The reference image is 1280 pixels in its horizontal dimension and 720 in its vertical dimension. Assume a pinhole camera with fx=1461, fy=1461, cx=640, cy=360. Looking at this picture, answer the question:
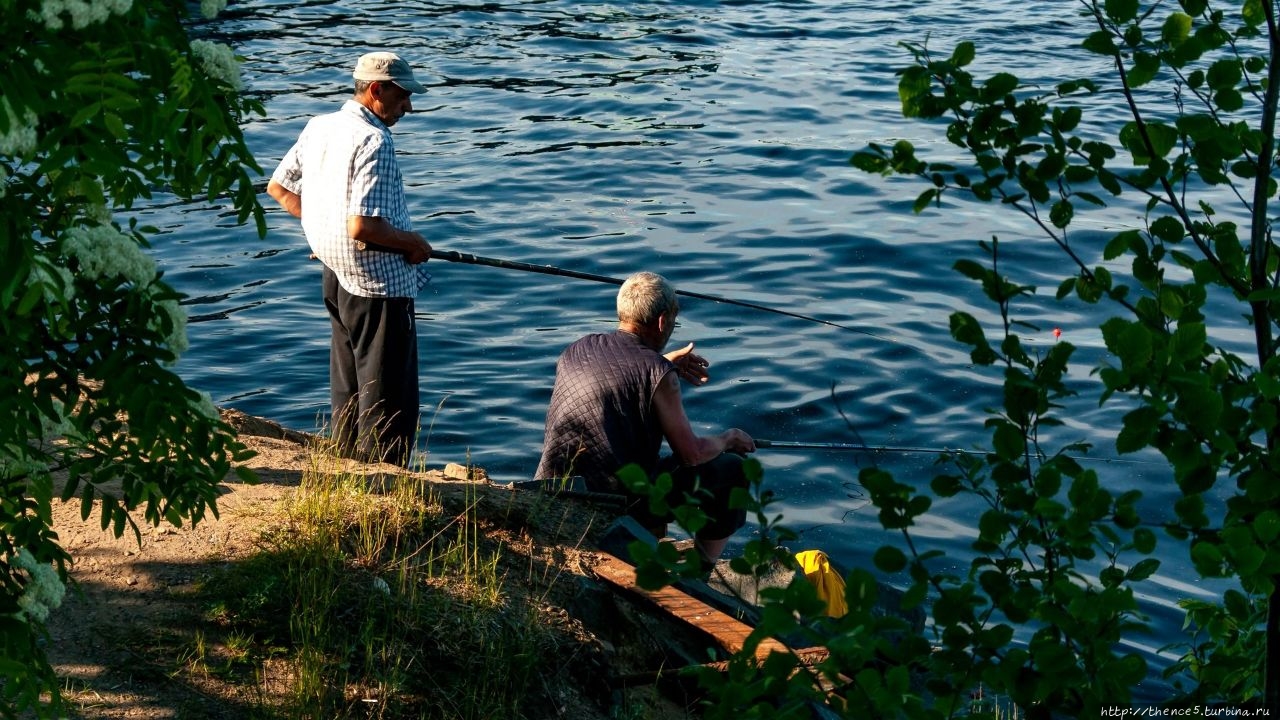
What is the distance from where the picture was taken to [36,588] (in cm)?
335

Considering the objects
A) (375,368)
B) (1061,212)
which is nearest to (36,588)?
(1061,212)

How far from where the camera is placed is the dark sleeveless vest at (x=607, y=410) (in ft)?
23.4

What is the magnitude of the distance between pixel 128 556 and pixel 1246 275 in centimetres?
419

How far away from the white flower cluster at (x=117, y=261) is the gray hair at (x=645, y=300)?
409 centimetres

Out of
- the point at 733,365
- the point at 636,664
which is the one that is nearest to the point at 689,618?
the point at 636,664

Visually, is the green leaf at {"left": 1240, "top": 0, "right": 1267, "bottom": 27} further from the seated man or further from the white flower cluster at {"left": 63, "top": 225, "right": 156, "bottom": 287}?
the seated man

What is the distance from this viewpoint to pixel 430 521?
6023mm

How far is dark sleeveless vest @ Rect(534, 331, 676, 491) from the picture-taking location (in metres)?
7.12

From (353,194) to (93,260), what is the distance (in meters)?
4.26

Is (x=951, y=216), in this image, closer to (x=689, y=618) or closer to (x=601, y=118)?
(x=601, y=118)

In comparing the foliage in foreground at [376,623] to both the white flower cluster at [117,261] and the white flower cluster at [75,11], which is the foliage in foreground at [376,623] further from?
the white flower cluster at [75,11]

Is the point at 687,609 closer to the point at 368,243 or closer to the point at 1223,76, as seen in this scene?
the point at 368,243

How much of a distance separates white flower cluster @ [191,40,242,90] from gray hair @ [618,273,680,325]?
12.7ft

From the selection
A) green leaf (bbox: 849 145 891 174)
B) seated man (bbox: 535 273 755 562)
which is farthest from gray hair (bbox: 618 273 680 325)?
green leaf (bbox: 849 145 891 174)
